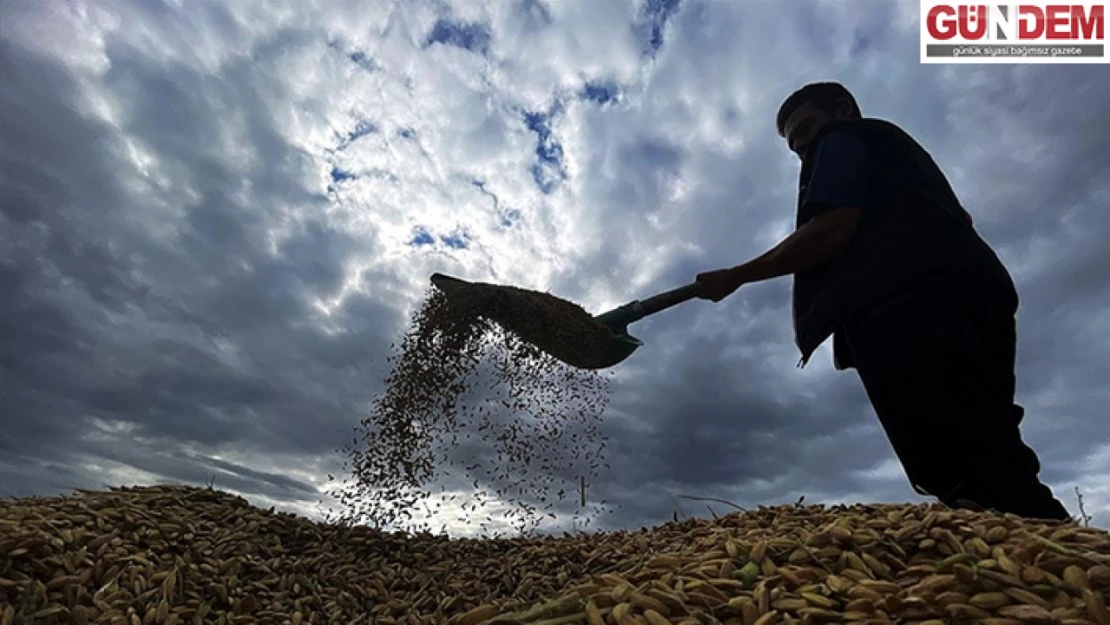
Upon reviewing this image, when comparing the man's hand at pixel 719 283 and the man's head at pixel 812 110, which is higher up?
the man's head at pixel 812 110

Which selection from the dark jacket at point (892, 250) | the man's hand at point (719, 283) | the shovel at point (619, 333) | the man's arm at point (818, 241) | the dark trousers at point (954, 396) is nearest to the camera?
Answer: the dark trousers at point (954, 396)

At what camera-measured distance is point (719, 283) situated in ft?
13.1

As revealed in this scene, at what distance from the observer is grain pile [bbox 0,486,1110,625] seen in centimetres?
205

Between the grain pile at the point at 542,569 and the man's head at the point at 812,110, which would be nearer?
the grain pile at the point at 542,569

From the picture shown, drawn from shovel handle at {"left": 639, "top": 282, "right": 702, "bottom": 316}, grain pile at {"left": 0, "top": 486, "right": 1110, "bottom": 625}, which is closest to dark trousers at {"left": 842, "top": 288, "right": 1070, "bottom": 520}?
grain pile at {"left": 0, "top": 486, "right": 1110, "bottom": 625}

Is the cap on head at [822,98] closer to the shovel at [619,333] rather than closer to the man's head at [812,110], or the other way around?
the man's head at [812,110]

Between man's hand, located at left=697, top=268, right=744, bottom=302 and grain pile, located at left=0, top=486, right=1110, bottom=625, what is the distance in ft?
3.70

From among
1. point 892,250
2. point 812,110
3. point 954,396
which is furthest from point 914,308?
point 812,110

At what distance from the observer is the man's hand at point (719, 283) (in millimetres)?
3928

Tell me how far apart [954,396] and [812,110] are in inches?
66.0

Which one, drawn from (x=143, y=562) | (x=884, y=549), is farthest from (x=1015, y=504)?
(x=143, y=562)

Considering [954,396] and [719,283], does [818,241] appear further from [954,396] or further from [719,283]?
[954,396]

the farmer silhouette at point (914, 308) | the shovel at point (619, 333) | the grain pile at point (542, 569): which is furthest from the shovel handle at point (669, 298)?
the grain pile at point (542, 569)

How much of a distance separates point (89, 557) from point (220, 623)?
25.8 inches
